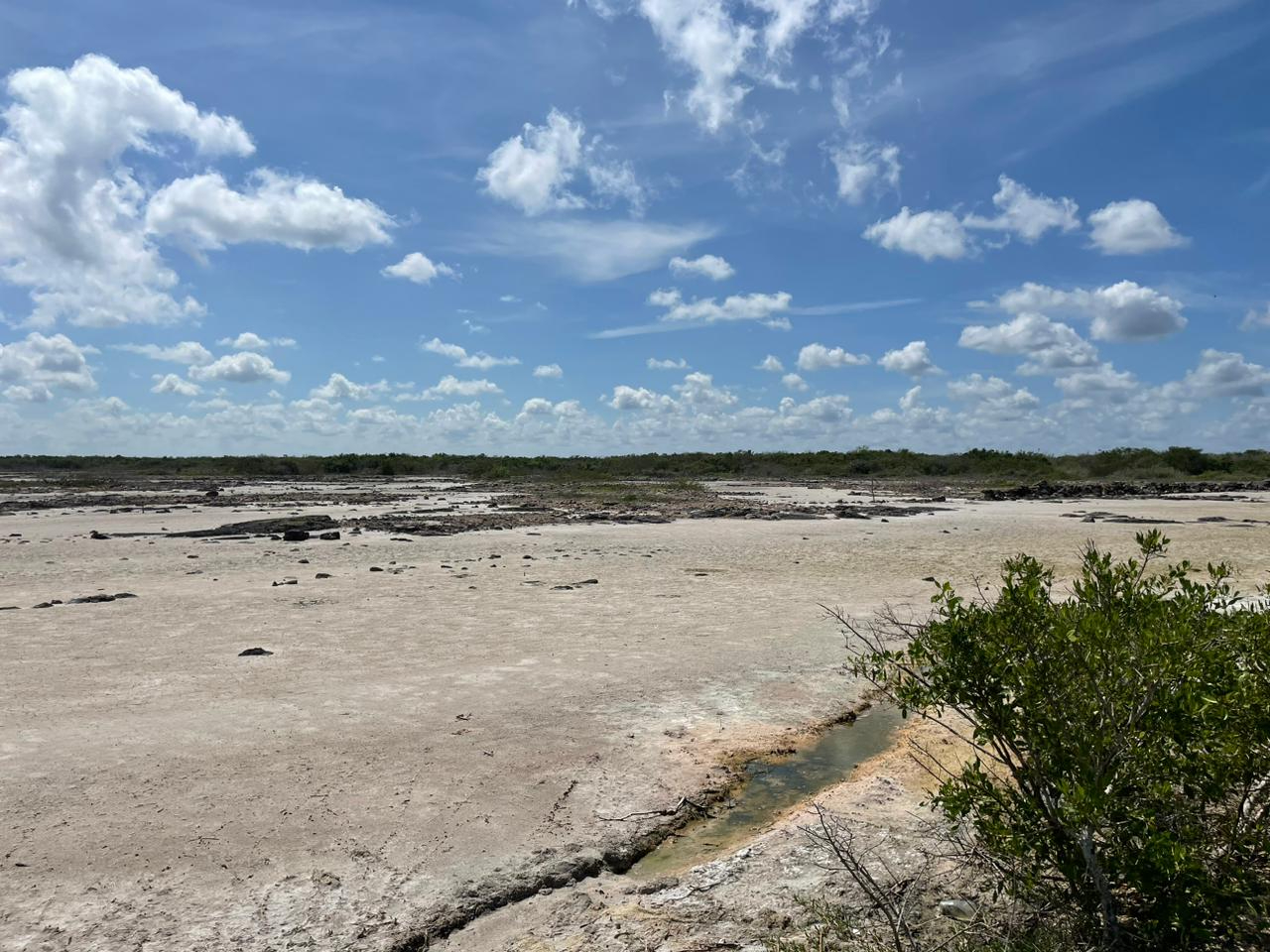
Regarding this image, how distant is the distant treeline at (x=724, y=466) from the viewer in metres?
68.1

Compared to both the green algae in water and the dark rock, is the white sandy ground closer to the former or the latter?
the green algae in water

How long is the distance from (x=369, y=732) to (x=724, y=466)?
8645 cm

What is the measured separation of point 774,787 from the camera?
613cm

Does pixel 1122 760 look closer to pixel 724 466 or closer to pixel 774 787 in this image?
pixel 774 787

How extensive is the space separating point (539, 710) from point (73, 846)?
146 inches

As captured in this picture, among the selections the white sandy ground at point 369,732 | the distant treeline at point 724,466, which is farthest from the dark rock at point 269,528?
the distant treeline at point 724,466

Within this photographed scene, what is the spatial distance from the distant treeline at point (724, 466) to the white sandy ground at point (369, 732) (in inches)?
2255

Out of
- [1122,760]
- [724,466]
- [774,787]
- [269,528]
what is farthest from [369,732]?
[724,466]

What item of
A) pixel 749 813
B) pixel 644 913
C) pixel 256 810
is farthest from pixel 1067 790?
pixel 256 810

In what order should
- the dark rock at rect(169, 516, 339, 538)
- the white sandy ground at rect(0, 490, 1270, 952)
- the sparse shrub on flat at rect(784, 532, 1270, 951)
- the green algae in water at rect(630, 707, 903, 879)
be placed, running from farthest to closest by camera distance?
the dark rock at rect(169, 516, 339, 538)
the green algae in water at rect(630, 707, 903, 879)
the white sandy ground at rect(0, 490, 1270, 952)
the sparse shrub on flat at rect(784, 532, 1270, 951)

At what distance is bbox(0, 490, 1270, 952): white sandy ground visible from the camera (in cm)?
434

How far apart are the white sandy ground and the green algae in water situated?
0.31 meters

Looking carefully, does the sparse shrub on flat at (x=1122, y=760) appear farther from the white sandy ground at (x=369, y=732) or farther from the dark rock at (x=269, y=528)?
the dark rock at (x=269, y=528)

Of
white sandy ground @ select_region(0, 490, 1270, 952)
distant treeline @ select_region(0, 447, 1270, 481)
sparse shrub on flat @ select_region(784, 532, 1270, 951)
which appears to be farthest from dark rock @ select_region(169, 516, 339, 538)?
distant treeline @ select_region(0, 447, 1270, 481)
